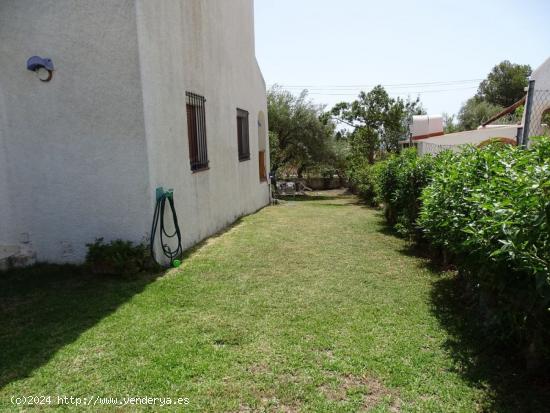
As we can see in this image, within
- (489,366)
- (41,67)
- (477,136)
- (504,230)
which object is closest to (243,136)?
(41,67)

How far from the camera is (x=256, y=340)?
3396mm

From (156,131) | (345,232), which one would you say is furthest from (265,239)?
(156,131)

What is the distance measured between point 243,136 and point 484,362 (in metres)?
9.06

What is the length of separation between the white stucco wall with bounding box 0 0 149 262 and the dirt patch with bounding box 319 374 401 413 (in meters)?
3.51

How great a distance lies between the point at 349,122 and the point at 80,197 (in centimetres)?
1985

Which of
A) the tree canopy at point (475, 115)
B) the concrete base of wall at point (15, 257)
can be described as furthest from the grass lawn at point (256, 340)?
the tree canopy at point (475, 115)

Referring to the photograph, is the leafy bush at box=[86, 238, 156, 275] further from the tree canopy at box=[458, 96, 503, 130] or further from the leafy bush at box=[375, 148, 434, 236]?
the tree canopy at box=[458, 96, 503, 130]

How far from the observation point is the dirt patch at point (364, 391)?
8.43ft

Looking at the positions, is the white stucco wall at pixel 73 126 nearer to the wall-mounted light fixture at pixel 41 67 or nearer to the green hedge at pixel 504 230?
the wall-mounted light fixture at pixel 41 67

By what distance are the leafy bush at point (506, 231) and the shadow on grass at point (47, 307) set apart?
11.6ft

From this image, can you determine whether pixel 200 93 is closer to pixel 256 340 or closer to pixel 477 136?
pixel 256 340

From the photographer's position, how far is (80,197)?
5.29 meters

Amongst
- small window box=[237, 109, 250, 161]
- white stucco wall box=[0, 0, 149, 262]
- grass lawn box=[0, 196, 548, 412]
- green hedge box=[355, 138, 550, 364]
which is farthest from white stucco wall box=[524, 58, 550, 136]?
white stucco wall box=[0, 0, 149, 262]

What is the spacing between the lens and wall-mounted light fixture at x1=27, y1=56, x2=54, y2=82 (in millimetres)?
4957
